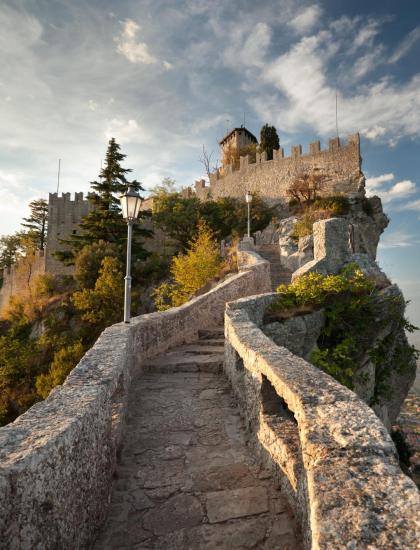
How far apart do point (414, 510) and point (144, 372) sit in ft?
16.6

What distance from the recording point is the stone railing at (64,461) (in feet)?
5.23

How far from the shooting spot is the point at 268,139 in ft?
128

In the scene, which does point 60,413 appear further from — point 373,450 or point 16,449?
point 373,450

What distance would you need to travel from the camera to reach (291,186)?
106 feet

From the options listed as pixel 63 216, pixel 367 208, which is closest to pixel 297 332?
pixel 367 208

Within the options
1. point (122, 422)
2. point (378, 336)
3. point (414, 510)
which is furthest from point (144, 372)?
point (378, 336)

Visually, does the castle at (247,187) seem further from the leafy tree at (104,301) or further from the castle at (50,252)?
the leafy tree at (104,301)

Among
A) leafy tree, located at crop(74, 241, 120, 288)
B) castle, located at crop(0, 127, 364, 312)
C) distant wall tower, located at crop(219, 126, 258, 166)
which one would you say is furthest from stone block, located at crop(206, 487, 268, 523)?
distant wall tower, located at crop(219, 126, 258, 166)

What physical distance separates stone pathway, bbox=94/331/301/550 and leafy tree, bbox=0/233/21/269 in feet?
162

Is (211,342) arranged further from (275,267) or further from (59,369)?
(59,369)

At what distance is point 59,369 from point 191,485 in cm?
1945

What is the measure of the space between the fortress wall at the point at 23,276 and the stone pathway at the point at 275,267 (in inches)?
910

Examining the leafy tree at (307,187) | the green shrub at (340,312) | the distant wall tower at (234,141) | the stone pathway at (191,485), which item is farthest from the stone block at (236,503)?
the distant wall tower at (234,141)

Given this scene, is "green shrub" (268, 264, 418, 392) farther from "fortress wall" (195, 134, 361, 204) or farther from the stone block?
"fortress wall" (195, 134, 361, 204)
